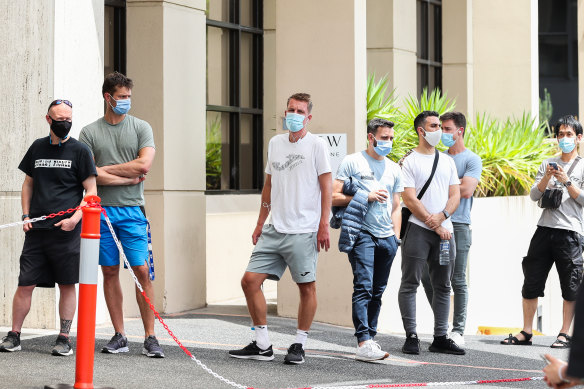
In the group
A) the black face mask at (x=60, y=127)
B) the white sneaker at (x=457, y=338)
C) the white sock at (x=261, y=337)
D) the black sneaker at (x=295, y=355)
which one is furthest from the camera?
the white sneaker at (x=457, y=338)

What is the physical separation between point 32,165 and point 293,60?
157 inches

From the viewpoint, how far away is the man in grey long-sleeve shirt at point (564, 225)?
967cm

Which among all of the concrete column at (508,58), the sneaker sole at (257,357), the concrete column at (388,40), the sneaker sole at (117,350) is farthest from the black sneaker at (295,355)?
the concrete column at (508,58)

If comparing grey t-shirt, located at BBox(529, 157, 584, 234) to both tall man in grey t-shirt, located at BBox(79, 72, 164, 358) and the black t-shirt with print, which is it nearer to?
tall man in grey t-shirt, located at BBox(79, 72, 164, 358)

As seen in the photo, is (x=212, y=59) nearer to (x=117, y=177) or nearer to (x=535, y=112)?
(x=117, y=177)

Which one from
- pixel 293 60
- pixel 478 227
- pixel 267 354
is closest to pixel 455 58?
pixel 478 227

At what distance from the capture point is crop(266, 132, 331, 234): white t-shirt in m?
7.91

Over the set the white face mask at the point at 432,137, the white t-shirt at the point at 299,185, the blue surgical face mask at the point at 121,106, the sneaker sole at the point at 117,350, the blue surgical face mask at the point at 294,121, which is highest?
the blue surgical face mask at the point at 121,106

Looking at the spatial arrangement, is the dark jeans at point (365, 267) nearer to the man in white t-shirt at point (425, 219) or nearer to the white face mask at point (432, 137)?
the man in white t-shirt at point (425, 219)

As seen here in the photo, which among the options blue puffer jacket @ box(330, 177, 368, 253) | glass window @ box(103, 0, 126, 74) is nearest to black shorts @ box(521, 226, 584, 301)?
blue puffer jacket @ box(330, 177, 368, 253)

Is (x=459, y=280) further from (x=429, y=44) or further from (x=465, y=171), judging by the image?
(x=429, y=44)

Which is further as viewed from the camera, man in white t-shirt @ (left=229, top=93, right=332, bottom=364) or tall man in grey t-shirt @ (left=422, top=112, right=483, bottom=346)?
tall man in grey t-shirt @ (left=422, top=112, right=483, bottom=346)

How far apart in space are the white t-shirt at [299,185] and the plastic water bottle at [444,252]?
1.43 metres

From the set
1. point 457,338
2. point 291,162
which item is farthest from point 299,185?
point 457,338
